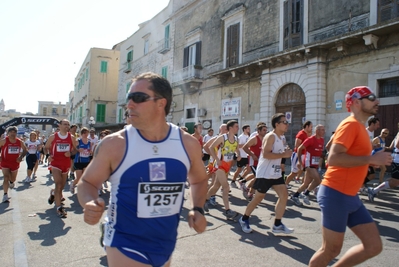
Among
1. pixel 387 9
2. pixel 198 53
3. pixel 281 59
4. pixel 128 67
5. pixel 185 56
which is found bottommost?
pixel 281 59

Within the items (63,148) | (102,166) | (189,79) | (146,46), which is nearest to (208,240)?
(102,166)

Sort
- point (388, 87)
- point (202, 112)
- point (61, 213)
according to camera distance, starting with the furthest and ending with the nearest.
Result: point (202, 112) < point (388, 87) < point (61, 213)

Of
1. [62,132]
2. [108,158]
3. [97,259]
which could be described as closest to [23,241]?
[97,259]

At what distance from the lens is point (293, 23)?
52.7 feet

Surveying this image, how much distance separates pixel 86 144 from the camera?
9.24 metres

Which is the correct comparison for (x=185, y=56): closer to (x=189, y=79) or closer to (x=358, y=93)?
(x=189, y=79)

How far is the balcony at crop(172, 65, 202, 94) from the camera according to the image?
22.7m

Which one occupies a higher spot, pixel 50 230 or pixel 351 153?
pixel 351 153

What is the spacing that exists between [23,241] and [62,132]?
2813 mm

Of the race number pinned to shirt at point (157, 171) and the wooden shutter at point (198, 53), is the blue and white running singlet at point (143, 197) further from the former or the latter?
the wooden shutter at point (198, 53)

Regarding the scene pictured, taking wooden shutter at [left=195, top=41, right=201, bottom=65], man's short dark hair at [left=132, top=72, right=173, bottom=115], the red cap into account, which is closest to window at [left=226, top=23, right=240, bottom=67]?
wooden shutter at [left=195, top=41, right=201, bottom=65]

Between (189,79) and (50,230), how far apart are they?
18413 millimetres

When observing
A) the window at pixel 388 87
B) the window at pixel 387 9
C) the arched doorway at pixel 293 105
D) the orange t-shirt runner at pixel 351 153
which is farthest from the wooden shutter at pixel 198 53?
the orange t-shirt runner at pixel 351 153

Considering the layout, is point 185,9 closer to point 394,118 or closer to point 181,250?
point 394,118
